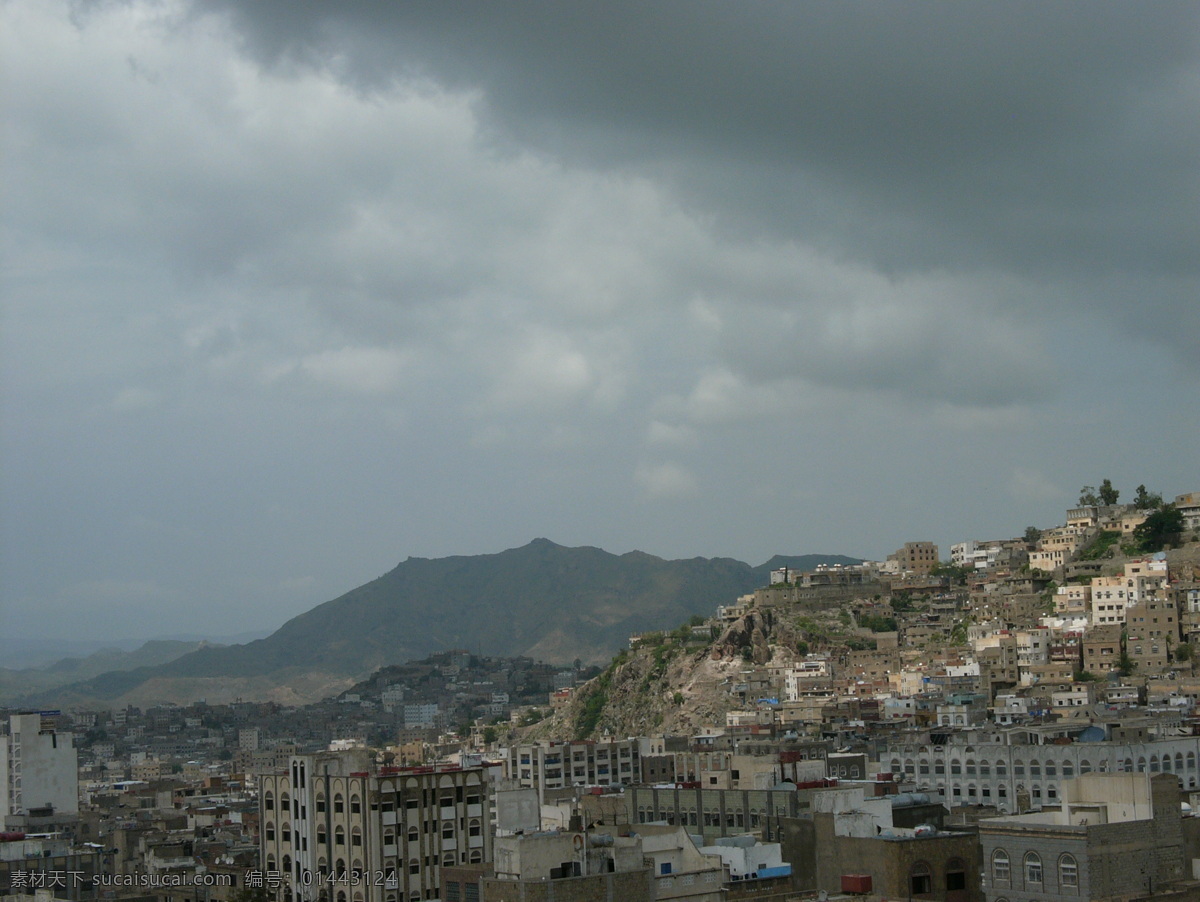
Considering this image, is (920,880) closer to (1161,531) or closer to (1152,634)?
(1152,634)

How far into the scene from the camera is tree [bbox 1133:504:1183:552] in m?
156

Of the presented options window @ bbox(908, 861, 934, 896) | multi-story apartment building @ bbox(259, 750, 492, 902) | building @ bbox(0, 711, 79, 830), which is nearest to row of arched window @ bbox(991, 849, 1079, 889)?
window @ bbox(908, 861, 934, 896)

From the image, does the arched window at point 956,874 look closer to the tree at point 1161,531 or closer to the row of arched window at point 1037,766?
the row of arched window at point 1037,766

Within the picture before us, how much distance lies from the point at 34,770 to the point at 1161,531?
10431 centimetres

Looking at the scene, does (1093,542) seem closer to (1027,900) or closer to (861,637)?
(861,637)

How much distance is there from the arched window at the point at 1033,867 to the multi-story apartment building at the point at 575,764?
213 ft

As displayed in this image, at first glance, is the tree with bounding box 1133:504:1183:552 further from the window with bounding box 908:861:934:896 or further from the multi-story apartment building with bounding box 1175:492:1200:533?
the window with bounding box 908:861:934:896

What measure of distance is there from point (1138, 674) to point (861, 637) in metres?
43.5

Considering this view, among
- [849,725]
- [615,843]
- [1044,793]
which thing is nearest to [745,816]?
[615,843]

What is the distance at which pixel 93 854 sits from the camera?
68.4m

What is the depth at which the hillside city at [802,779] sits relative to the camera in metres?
Result: 38.2

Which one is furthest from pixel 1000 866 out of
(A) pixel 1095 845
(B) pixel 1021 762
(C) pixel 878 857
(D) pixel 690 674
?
(D) pixel 690 674

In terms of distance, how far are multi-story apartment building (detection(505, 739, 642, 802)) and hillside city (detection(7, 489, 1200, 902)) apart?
0.18 metres

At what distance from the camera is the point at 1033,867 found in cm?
3694
